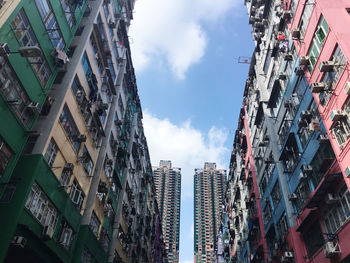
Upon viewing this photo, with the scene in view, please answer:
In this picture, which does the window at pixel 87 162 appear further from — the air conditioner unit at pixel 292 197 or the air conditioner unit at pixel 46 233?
the air conditioner unit at pixel 292 197

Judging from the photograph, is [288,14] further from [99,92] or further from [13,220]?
[13,220]

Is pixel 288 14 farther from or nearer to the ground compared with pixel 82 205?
farther from the ground

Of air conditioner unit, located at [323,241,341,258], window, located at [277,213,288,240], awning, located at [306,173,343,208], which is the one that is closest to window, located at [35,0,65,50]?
awning, located at [306,173,343,208]

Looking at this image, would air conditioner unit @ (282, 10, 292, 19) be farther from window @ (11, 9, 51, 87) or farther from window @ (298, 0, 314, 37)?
window @ (11, 9, 51, 87)

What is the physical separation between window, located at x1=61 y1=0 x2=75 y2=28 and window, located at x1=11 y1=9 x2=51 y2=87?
15.4ft

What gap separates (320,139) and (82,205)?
15.8 metres

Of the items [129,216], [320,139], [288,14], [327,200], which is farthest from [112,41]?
[327,200]

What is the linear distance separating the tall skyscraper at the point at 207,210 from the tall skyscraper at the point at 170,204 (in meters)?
8.52

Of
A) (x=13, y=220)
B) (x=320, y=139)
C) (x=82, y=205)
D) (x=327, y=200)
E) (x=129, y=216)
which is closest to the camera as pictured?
(x=13, y=220)

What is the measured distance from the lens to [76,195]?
2019 cm

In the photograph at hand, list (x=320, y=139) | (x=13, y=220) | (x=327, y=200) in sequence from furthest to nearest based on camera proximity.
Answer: (x=320, y=139), (x=327, y=200), (x=13, y=220)

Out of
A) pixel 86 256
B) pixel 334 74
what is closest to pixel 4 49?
pixel 86 256

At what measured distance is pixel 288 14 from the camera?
23625 millimetres

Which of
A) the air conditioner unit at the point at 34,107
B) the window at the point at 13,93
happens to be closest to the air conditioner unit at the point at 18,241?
the window at the point at 13,93
